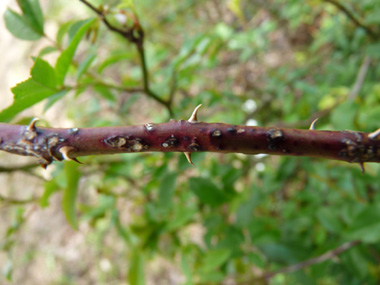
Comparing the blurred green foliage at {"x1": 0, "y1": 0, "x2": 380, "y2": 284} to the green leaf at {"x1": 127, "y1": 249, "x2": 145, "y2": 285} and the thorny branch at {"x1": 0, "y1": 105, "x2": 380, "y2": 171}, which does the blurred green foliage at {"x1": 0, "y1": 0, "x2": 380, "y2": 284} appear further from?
the thorny branch at {"x1": 0, "y1": 105, "x2": 380, "y2": 171}

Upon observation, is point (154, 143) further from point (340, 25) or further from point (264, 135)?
point (340, 25)

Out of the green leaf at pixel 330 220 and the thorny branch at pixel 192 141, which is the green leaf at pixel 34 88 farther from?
the green leaf at pixel 330 220

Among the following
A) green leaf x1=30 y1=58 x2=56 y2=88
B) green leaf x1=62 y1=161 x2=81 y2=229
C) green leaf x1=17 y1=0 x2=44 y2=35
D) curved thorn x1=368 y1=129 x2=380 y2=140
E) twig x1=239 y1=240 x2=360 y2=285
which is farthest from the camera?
twig x1=239 y1=240 x2=360 y2=285

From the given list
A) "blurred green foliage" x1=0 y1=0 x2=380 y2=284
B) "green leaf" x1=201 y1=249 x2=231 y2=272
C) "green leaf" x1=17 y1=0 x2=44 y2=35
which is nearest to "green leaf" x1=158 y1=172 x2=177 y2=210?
"blurred green foliage" x1=0 y1=0 x2=380 y2=284

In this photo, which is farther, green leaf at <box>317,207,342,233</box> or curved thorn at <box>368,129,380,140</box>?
green leaf at <box>317,207,342,233</box>

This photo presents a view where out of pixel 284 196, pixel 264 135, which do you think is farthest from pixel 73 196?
pixel 284 196

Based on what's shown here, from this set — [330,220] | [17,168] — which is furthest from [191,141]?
[330,220]
